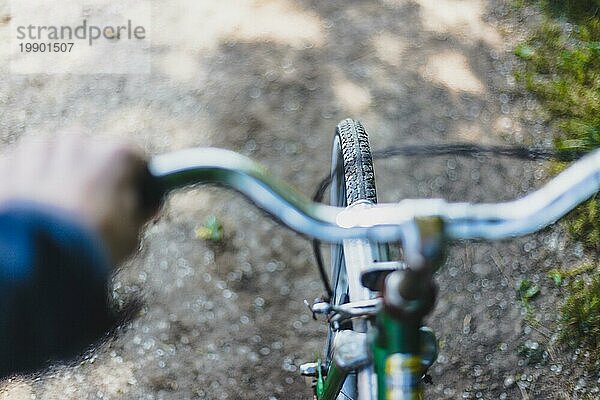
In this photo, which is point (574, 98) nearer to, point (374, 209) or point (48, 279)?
point (374, 209)

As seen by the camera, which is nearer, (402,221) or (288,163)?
(402,221)

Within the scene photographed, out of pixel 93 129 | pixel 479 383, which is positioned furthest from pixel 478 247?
pixel 93 129

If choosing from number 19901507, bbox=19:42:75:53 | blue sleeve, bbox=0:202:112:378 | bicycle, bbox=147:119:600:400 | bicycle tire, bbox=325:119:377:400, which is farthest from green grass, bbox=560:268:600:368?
number 19901507, bbox=19:42:75:53

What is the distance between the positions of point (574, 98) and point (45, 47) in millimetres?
2532

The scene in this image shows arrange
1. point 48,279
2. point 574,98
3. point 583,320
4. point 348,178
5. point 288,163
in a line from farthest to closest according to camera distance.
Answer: point 574,98, point 288,163, point 583,320, point 348,178, point 48,279

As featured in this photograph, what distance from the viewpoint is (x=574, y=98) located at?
323 centimetres

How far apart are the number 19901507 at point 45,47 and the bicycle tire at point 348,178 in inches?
72.5

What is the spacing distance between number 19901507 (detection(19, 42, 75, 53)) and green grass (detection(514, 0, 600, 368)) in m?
2.19

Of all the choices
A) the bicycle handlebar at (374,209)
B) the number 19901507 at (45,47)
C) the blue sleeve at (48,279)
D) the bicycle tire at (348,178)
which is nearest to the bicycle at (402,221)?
the bicycle handlebar at (374,209)

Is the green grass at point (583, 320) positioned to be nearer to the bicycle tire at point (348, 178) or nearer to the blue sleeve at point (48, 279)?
the bicycle tire at point (348, 178)

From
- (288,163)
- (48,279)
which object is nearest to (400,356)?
(48,279)

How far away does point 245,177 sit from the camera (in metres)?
0.90

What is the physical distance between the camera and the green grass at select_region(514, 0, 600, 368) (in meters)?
2.59

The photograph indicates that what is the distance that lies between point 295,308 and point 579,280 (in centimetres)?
113
